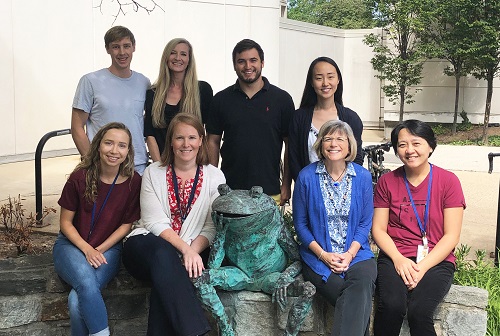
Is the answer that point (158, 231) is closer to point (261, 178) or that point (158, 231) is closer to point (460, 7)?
point (261, 178)

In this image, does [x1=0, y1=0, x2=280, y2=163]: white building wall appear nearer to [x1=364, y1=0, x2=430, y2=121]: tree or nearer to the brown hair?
[x1=364, y1=0, x2=430, y2=121]: tree

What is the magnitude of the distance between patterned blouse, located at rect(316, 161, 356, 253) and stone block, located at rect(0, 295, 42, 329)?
1.83 meters

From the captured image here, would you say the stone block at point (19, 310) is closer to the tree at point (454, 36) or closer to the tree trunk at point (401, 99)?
the tree at point (454, 36)

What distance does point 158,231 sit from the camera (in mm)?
3463

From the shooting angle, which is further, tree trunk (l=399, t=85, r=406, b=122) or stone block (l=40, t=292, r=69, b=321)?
tree trunk (l=399, t=85, r=406, b=122)

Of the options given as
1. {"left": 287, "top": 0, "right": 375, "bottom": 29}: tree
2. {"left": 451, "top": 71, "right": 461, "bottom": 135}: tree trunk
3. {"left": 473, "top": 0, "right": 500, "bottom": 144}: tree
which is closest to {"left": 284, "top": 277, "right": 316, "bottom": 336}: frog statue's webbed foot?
{"left": 473, "top": 0, "right": 500, "bottom": 144}: tree

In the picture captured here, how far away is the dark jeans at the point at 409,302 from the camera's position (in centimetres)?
315

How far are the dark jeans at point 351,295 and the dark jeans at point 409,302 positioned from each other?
3.1 inches

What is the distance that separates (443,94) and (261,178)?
14.8m

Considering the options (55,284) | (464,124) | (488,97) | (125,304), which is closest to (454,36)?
(488,97)

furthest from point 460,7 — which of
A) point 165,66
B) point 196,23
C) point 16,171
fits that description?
point 165,66

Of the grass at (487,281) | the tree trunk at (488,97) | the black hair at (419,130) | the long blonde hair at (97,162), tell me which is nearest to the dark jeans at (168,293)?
the long blonde hair at (97,162)

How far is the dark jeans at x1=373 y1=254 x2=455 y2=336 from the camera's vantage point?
3.15m

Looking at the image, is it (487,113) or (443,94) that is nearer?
(487,113)
